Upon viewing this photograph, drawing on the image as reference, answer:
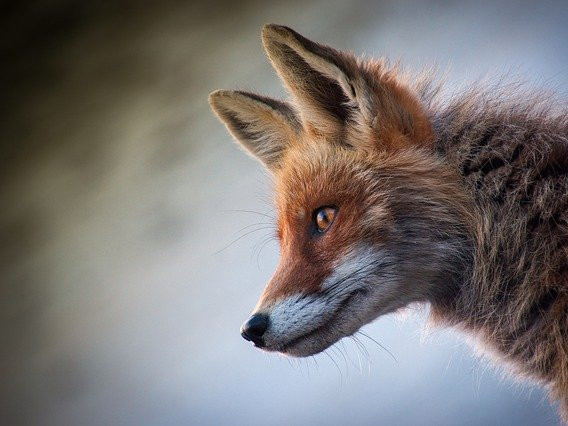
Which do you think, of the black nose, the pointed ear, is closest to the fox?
the black nose

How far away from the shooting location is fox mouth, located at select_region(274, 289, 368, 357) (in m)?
1.62

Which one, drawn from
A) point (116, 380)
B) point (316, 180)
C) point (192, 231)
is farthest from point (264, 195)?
point (116, 380)

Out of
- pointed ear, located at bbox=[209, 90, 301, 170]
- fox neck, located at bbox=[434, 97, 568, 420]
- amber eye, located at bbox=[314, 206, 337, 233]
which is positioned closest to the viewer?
fox neck, located at bbox=[434, 97, 568, 420]

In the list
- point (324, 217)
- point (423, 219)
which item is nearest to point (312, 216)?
point (324, 217)

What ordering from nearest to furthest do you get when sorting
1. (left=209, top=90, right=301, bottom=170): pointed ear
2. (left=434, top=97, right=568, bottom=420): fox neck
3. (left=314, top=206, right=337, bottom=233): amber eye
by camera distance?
(left=434, top=97, right=568, bottom=420): fox neck, (left=314, top=206, right=337, bottom=233): amber eye, (left=209, top=90, right=301, bottom=170): pointed ear

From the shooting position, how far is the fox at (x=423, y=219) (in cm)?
157

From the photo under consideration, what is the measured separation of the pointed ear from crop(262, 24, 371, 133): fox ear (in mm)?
152

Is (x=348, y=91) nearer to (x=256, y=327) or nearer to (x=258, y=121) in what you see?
(x=258, y=121)

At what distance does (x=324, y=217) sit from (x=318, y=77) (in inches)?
12.3

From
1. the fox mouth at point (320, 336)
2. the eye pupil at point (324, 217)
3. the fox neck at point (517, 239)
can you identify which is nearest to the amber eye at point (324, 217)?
the eye pupil at point (324, 217)

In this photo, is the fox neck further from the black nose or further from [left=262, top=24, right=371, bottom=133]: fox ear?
the black nose

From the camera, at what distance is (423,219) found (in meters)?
1.66

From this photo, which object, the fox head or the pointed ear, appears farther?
the pointed ear

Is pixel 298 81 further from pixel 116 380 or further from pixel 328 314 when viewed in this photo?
pixel 116 380
